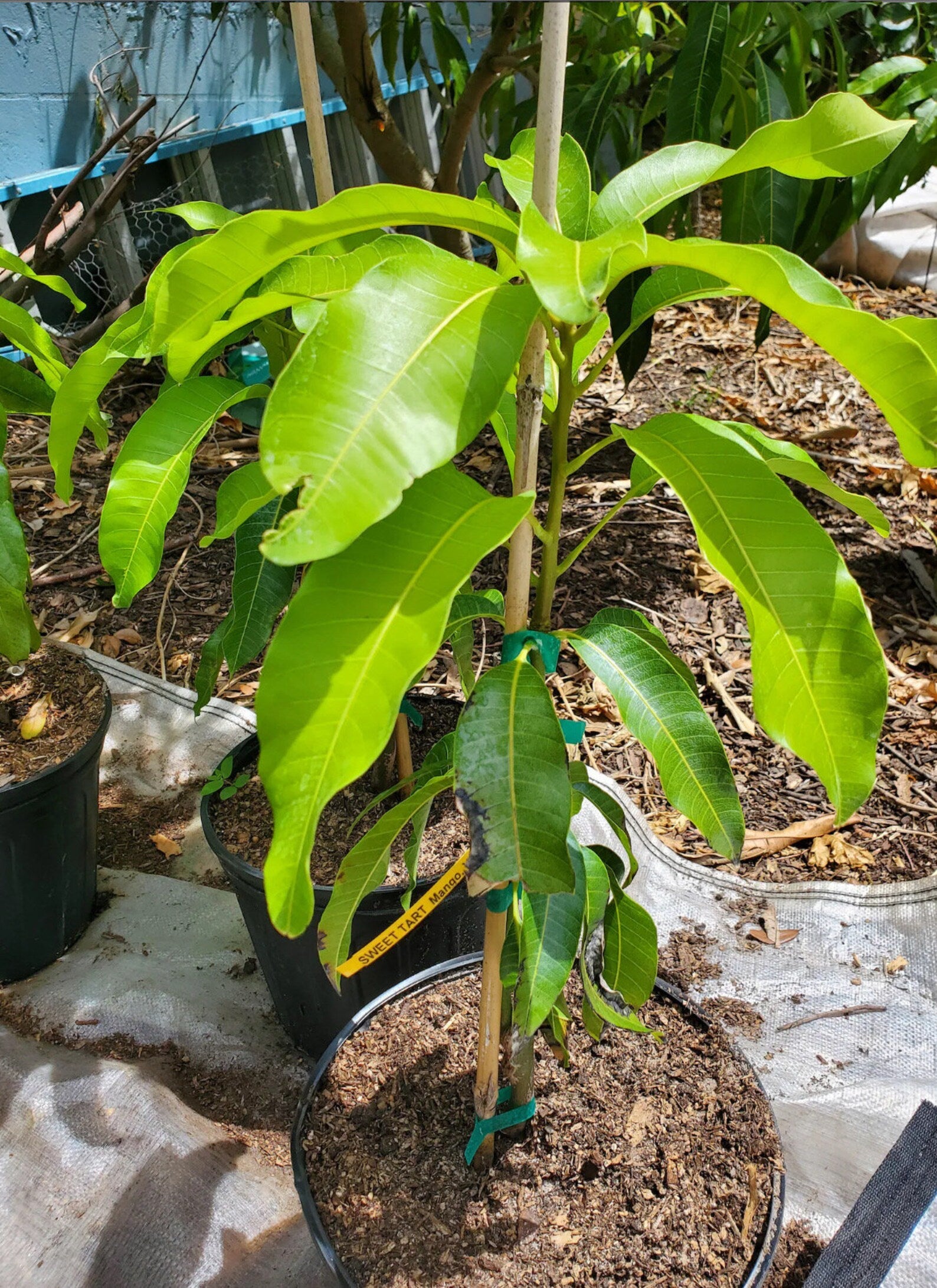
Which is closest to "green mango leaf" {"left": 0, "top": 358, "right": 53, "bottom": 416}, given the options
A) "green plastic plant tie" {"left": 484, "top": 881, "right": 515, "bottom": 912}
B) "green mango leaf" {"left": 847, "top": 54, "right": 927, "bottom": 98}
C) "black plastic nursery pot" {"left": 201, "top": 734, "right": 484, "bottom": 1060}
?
"black plastic nursery pot" {"left": 201, "top": 734, "right": 484, "bottom": 1060}

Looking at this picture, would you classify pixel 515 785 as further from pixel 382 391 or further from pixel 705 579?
pixel 705 579

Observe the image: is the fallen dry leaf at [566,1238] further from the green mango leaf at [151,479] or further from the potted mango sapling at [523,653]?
the green mango leaf at [151,479]

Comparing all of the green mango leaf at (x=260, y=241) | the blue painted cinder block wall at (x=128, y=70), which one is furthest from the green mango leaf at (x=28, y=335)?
the blue painted cinder block wall at (x=128, y=70)

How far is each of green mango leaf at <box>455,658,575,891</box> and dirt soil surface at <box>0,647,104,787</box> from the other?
1170mm

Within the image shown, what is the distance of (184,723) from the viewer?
7.52 ft

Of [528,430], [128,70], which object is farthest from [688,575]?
[128,70]

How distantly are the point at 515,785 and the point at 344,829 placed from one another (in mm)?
A: 916

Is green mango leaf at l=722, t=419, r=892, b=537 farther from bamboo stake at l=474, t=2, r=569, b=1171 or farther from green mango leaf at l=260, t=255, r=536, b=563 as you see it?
green mango leaf at l=260, t=255, r=536, b=563

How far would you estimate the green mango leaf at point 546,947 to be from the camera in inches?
39.2

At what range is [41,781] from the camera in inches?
67.8

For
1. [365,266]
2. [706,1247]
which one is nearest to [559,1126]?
[706,1247]

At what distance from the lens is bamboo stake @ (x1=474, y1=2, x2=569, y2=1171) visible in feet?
2.33

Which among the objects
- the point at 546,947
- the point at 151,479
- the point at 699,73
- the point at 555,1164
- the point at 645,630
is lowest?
the point at 555,1164

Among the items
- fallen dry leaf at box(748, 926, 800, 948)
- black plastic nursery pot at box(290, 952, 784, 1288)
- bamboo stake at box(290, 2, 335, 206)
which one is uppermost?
bamboo stake at box(290, 2, 335, 206)
